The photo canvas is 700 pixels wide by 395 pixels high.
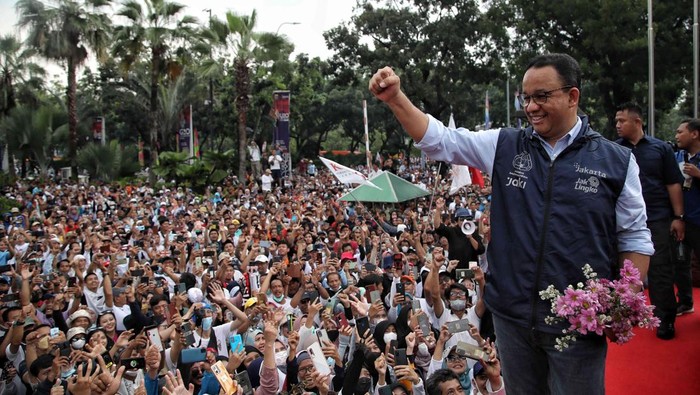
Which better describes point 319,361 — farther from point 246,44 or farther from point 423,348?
point 246,44

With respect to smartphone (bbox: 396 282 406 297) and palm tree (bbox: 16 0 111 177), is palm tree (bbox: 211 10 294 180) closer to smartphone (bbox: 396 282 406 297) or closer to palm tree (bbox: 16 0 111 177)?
palm tree (bbox: 16 0 111 177)

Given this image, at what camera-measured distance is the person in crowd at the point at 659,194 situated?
4.26 meters

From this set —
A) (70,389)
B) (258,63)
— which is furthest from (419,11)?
(70,389)

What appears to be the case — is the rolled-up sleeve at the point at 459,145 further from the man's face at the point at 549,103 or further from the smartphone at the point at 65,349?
the smartphone at the point at 65,349

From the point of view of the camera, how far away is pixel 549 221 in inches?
86.4

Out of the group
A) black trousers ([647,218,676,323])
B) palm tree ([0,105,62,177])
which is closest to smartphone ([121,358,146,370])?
black trousers ([647,218,676,323])

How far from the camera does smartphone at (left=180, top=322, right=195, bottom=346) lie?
5918 mm

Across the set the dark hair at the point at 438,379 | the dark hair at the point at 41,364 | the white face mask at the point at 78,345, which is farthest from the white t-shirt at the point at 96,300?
the dark hair at the point at 438,379

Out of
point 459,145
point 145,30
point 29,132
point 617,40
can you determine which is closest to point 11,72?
point 29,132

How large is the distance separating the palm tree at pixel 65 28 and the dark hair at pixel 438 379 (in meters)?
26.2

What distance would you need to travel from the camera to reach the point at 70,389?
15.5 feet

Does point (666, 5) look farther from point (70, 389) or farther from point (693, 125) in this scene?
point (70, 389)

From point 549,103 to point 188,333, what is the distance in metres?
4.56

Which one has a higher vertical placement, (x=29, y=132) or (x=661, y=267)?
(x=29, y=132)
